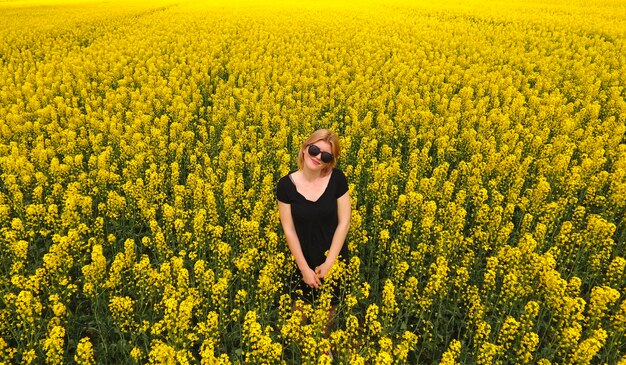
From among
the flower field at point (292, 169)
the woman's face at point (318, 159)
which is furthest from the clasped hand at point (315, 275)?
the woman's face at point (318, 159)

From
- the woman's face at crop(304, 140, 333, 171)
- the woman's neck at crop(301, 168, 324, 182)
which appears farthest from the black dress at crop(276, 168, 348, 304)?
the woman's face at crop(304, 140, 333, 171)

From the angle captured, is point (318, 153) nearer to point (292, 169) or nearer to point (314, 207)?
point (314, 207)

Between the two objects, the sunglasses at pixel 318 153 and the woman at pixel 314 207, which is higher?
the sunglasses at pixel 318 153

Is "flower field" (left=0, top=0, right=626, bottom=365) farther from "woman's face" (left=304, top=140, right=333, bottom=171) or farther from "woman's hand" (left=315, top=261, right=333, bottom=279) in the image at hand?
"woman's face" (left=304, top=140, right=333, bottom=171)

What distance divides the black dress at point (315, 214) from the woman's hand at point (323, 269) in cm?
16

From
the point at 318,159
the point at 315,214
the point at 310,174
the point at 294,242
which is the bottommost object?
the point at 294,242

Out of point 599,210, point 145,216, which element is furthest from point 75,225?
point 599,210

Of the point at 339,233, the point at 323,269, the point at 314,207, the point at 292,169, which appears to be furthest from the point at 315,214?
the point at 292,169

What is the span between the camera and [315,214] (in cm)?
428

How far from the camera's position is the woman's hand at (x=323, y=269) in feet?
14.3

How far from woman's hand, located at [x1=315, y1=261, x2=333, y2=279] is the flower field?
98 mm

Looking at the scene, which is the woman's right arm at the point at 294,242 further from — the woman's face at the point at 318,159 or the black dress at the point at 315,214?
the woman's face at the point at 318,159

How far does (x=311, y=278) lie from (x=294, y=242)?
421mm

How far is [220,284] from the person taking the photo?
13.9ft
